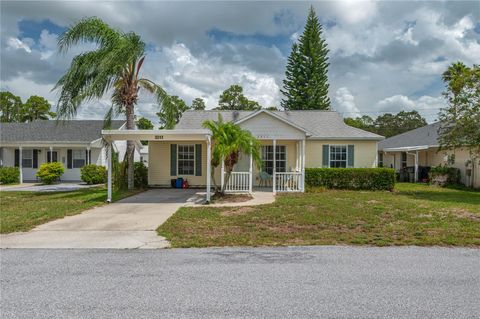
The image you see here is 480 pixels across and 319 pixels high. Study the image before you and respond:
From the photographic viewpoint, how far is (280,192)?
1620cm

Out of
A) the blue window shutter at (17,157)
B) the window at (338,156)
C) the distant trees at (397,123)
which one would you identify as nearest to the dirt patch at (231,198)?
the window at (338,156)

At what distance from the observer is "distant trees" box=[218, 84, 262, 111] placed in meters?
45.8

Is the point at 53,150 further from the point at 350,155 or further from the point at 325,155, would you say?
the point at 350,155

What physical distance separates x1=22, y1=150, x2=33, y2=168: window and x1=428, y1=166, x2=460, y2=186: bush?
27159 mm

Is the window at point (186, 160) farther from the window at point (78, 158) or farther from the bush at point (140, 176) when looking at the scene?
the window at point (78, 158)

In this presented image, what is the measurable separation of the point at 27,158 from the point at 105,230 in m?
20.6

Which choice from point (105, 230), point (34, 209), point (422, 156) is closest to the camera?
point (105, 230)

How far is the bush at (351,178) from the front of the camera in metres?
17.4

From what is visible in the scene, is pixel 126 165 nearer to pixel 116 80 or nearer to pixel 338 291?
pixel 116 80

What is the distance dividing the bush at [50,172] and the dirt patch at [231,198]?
44.2 ft

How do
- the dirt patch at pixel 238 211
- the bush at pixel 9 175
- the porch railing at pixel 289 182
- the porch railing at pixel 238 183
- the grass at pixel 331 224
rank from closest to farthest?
the grass at pixel 331 224
the dirt patch at pixel 238 211
the porch railing at pixel 238 183
the porch railing at pixel 289 182
the bush at pixel 9 175

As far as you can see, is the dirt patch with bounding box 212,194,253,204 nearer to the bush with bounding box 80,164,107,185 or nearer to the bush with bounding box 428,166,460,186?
the bush with bounding box 80,164,107,185

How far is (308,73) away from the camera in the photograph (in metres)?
43.3

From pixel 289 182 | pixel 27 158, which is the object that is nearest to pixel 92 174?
pixel 27 158
